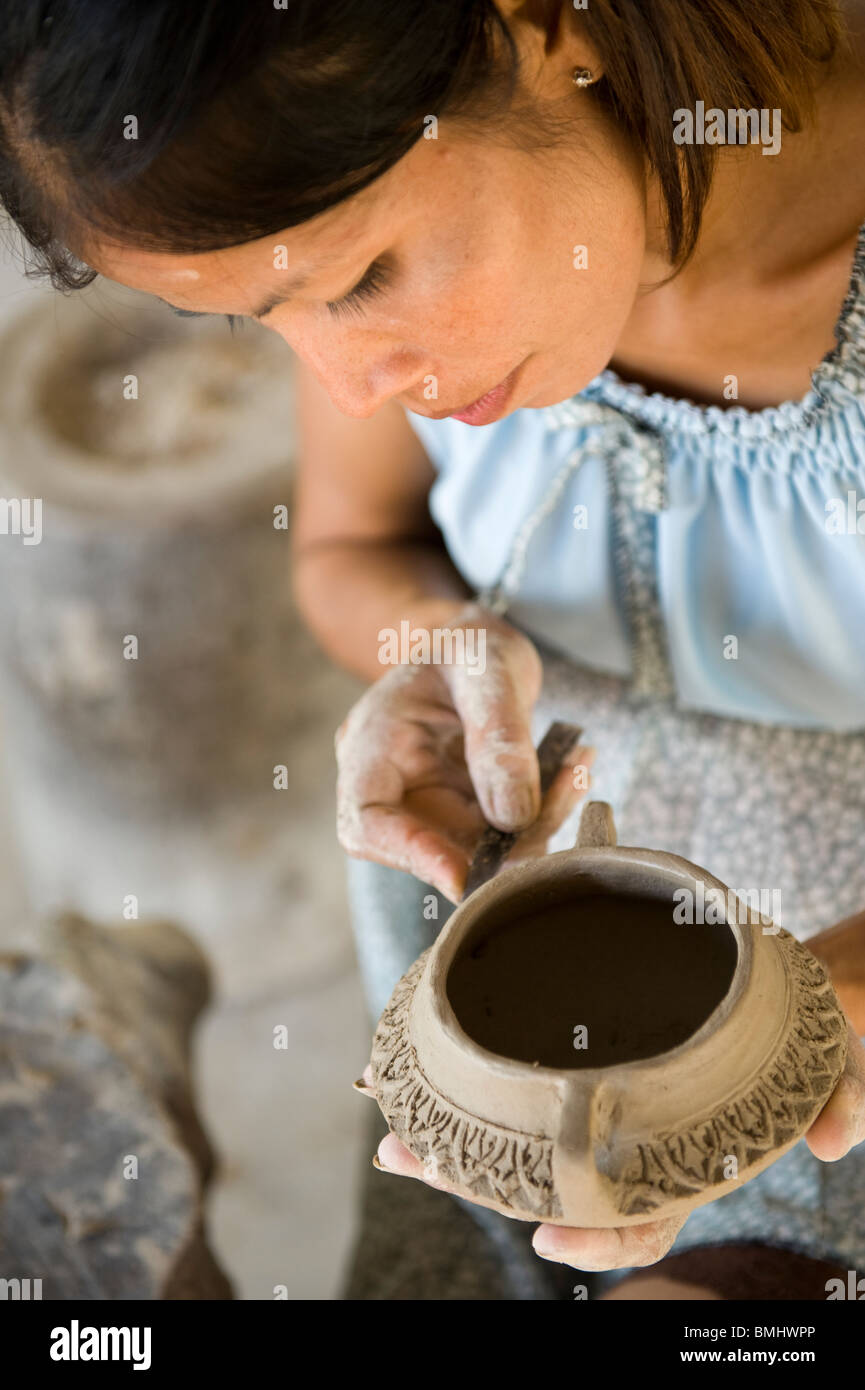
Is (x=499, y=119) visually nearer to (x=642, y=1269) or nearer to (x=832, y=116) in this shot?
(x=832, y=116)

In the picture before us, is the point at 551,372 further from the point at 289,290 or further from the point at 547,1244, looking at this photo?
the point at 547,1244

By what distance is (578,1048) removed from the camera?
74 cm

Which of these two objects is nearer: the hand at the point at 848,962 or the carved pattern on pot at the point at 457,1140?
the carved pattern on pot at the point at 457,1140

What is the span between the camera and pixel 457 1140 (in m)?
0.69

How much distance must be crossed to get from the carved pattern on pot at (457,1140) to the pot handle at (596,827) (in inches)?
4.7

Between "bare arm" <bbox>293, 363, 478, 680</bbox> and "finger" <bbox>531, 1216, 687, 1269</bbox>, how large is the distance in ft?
2.02

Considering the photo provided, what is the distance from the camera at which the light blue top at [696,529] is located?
3.29 feet

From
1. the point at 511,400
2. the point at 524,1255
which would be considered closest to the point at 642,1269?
the point at 524,1255

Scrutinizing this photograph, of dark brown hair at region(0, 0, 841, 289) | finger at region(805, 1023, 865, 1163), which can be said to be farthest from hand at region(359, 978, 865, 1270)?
dark brown hair at region(0, 0, 841, 289)

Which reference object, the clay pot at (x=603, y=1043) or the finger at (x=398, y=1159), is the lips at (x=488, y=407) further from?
the finger at (x=398, y=1159)

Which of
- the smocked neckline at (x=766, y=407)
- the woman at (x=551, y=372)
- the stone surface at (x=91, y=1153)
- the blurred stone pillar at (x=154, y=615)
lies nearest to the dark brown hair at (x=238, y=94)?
the woman at (x=551, y=372)

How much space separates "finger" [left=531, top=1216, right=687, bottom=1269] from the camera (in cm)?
71

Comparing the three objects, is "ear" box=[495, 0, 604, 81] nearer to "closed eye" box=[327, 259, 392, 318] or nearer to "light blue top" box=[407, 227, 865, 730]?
"closed eye" box=[327, 259, 392, 318]

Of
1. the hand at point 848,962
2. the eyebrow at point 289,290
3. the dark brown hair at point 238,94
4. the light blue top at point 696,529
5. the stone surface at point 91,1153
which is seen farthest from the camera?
the stone surface at point 91,1153
